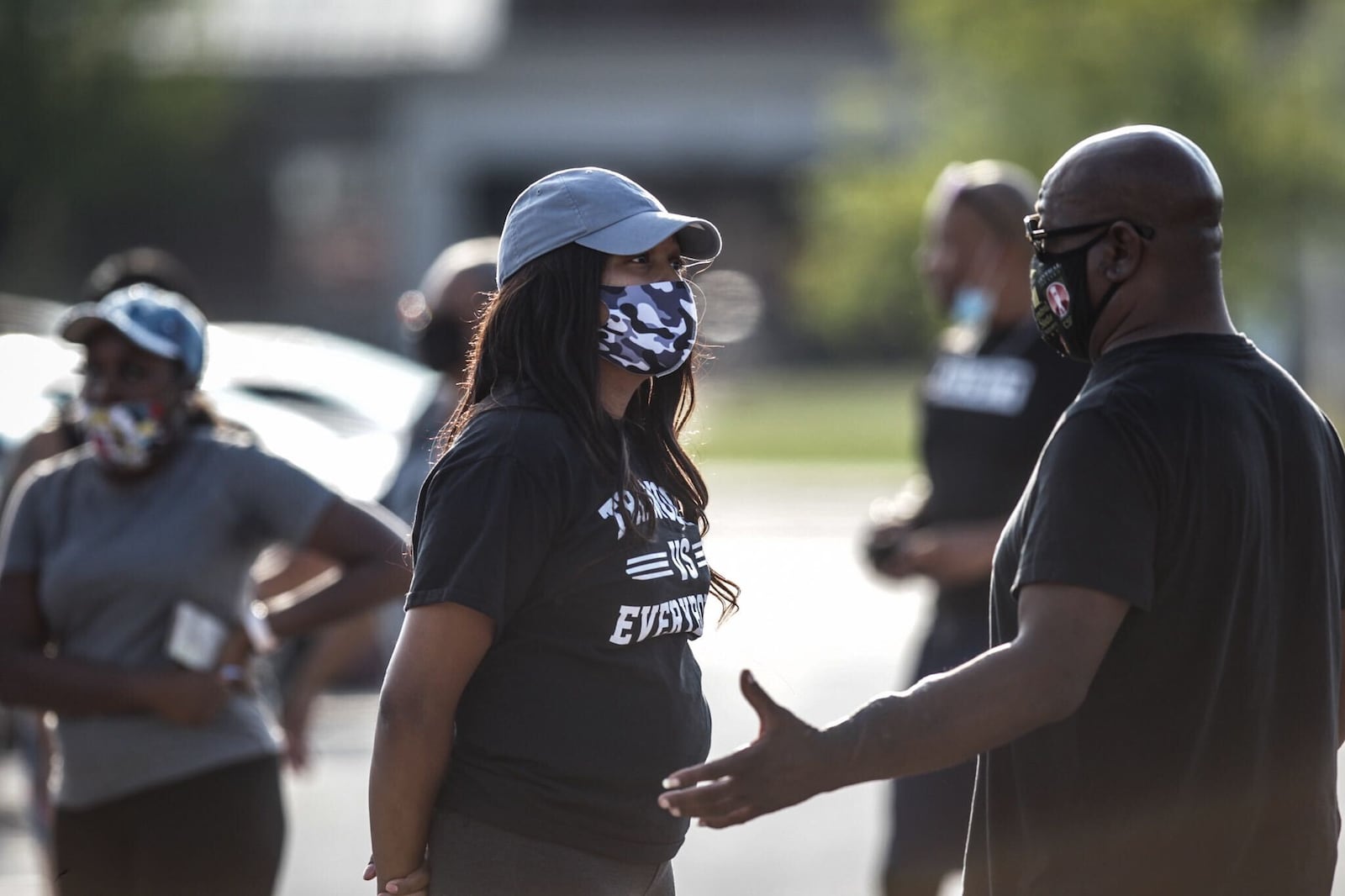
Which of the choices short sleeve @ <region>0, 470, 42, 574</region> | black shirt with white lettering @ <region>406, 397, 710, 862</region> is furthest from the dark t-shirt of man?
short sleeve @ <region>0, 470, 42, 574</region>

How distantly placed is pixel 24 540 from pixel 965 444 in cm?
254

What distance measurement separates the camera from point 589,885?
291 cm

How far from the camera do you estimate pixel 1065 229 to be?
2.80 meters

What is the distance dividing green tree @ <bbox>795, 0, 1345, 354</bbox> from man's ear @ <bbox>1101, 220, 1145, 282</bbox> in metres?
17.8

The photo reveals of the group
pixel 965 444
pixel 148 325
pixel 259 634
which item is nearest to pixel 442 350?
pixel 148 325

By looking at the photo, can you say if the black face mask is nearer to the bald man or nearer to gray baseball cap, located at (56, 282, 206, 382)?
the bald man

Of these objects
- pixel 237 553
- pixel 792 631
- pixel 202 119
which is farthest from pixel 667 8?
pixel 237 553

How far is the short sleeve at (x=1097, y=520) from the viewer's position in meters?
2.54

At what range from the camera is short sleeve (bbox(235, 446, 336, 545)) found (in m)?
4.01

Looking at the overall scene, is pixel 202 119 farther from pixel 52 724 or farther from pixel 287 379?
pixel 52 724

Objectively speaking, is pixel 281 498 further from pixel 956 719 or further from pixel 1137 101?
pixel 1137 101

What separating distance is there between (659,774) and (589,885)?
0.21 m

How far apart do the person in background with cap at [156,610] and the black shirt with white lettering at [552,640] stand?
121 centimetres

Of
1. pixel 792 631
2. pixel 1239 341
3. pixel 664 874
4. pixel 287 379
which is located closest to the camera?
pixel 1239 341
